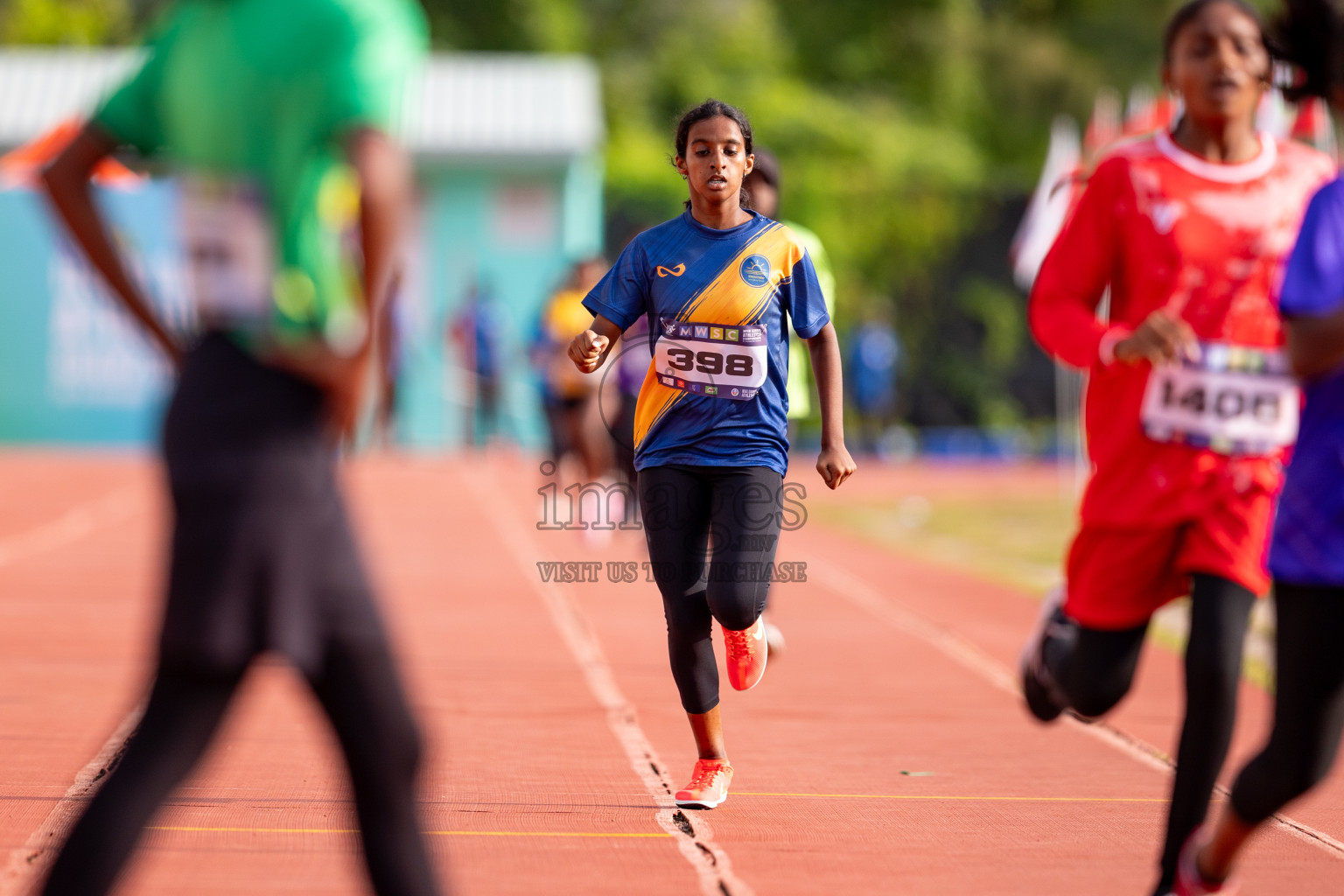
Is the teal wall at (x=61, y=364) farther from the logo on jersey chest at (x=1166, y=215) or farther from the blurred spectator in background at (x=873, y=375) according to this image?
the logo on jersey chest at (x=1166, y=215)

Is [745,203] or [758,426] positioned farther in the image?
[745,203]

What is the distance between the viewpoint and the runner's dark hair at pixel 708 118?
473 cm

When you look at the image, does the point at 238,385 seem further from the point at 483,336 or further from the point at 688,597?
the point at 483,336

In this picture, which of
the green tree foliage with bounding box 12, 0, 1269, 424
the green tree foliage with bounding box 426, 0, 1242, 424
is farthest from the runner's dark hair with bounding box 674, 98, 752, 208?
the green tree foliage with bounding box 426, 0, 1242, 424

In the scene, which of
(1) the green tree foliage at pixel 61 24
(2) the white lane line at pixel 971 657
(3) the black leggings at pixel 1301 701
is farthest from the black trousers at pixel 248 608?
(1) the green tree foliage at pixel 61 24

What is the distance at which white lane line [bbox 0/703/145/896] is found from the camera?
3711 mm

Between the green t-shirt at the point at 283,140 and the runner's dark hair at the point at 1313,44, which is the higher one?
the runner's dark hair at the point at 1313,44

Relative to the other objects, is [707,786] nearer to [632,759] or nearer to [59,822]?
[632,759]

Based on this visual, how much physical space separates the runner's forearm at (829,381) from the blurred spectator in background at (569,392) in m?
8.12

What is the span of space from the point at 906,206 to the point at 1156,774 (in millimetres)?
21325

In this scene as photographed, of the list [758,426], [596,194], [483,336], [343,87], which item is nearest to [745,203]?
[758,426]

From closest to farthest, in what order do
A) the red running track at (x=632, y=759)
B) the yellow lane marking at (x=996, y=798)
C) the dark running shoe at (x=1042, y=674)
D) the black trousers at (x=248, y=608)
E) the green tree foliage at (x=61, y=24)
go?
the black trousers at (x=248, y=608), the red running track at (x=632, y=759), the dark running shoe at (x=1042, y=674), the yellow lane marking at (x=996, y=798), the green tree foliage at (x=61, y=24)

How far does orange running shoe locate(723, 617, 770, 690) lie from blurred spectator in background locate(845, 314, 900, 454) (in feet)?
65.0

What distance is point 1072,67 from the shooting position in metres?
46.2
